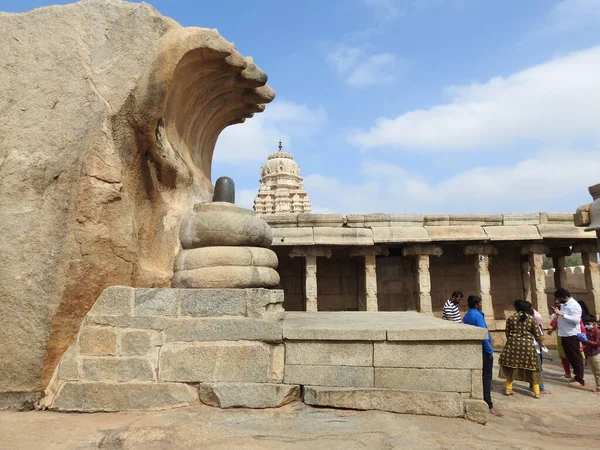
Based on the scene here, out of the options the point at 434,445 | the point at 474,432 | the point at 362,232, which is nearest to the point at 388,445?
the point at 434,445

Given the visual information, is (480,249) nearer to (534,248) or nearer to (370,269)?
(534,248)

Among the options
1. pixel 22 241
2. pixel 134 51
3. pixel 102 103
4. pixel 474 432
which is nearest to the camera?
pixel 474 432

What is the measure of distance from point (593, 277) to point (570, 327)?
6.57m

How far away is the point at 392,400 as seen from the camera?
3822 millimetres

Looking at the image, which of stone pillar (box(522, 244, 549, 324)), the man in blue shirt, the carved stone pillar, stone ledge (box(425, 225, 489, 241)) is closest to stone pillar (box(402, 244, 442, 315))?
stone ledge (box(425, 225, 489, 241))

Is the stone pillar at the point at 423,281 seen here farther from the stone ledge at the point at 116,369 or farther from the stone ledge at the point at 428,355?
the stone ledge at the point at 116,369

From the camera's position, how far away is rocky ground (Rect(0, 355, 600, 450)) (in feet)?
10.2

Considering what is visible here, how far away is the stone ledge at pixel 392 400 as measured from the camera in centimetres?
377

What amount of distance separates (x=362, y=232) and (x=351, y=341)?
24.0 feet

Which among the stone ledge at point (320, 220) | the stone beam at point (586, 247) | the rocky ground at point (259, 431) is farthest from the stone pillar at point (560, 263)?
the rocky ground at point (259, 431)

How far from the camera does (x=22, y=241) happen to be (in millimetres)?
3816

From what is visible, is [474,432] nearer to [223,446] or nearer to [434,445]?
[434,445]

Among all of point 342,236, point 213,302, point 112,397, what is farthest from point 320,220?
point 112,397

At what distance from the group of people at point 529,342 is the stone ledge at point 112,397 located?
3.34 metres
